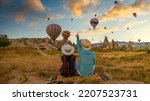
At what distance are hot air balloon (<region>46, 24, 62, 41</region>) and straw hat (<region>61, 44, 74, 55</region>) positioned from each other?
15cm

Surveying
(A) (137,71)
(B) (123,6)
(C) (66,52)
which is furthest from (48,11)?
(A) (137,71)

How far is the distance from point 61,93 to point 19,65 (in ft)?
1.95

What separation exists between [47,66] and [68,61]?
24 centimetres

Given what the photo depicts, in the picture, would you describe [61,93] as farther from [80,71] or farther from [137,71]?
[137,71]

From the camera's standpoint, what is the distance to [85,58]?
4625 mm

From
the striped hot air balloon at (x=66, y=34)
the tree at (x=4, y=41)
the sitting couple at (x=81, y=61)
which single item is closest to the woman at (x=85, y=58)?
the sitting couple at (x=81, y=61)

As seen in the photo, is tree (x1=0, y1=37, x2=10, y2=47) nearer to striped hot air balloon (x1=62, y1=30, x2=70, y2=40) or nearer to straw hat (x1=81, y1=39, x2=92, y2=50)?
striped hot air balloon (x1=62, y1=30, x2=70, y2=40)

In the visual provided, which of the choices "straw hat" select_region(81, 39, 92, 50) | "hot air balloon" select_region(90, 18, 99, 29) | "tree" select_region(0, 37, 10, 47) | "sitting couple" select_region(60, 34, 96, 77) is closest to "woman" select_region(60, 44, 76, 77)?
"sitting couple" select_region(60, 34, 96, 77)

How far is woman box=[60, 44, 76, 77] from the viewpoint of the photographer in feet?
15.1

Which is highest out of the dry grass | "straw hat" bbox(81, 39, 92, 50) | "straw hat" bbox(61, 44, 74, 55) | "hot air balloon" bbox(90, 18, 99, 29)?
"hot air balloon" bbox(90, 18, 99, 29)

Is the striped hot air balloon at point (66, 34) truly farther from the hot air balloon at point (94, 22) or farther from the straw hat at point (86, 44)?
the hot air balloon at point (94, 22)

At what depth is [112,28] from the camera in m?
4.68

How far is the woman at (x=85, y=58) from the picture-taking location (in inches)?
181

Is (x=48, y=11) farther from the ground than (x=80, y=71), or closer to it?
farther from the ground
